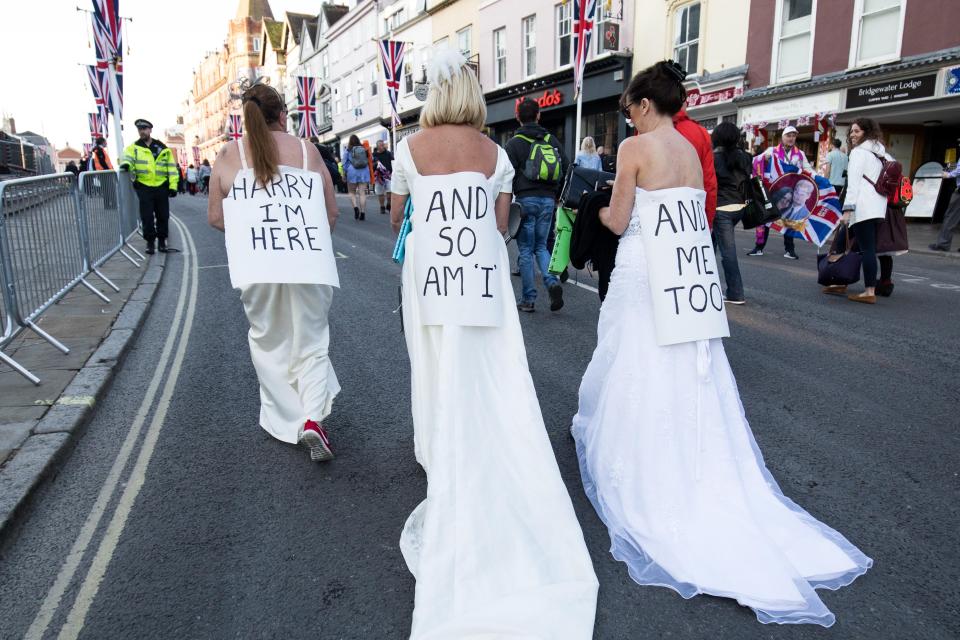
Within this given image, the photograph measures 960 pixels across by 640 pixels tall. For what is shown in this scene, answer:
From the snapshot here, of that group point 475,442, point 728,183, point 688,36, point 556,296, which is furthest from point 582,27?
point 475,442

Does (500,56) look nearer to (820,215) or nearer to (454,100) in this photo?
(820,215)

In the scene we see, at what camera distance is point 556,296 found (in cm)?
631

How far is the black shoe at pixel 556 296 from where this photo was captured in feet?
20.7

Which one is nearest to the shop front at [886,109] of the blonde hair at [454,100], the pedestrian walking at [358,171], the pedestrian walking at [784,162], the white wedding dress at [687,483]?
the pedestrian walking at [784,162]

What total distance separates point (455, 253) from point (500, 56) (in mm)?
26599

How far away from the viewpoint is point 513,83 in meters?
26.1

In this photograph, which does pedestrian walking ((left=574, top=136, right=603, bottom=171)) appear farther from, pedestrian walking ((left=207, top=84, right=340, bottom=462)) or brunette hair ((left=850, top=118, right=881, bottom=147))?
pedestrian walking ((left=207, top=84, right=340, bottom=462))

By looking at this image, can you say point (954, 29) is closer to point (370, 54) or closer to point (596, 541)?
point (596, 541)

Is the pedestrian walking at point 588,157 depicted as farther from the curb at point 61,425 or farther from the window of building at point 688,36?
the curb at point 61,425

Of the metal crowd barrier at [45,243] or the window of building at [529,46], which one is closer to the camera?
the metal crowd barrier at [45,243]

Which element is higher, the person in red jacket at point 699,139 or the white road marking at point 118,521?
the person in red jacket at point 699,139

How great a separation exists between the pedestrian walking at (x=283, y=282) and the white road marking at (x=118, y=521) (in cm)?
66

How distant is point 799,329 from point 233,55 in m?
83.1

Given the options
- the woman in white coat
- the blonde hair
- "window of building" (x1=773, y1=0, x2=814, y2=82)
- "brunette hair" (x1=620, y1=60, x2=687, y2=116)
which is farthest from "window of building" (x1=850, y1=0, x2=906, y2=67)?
the blonde hair
